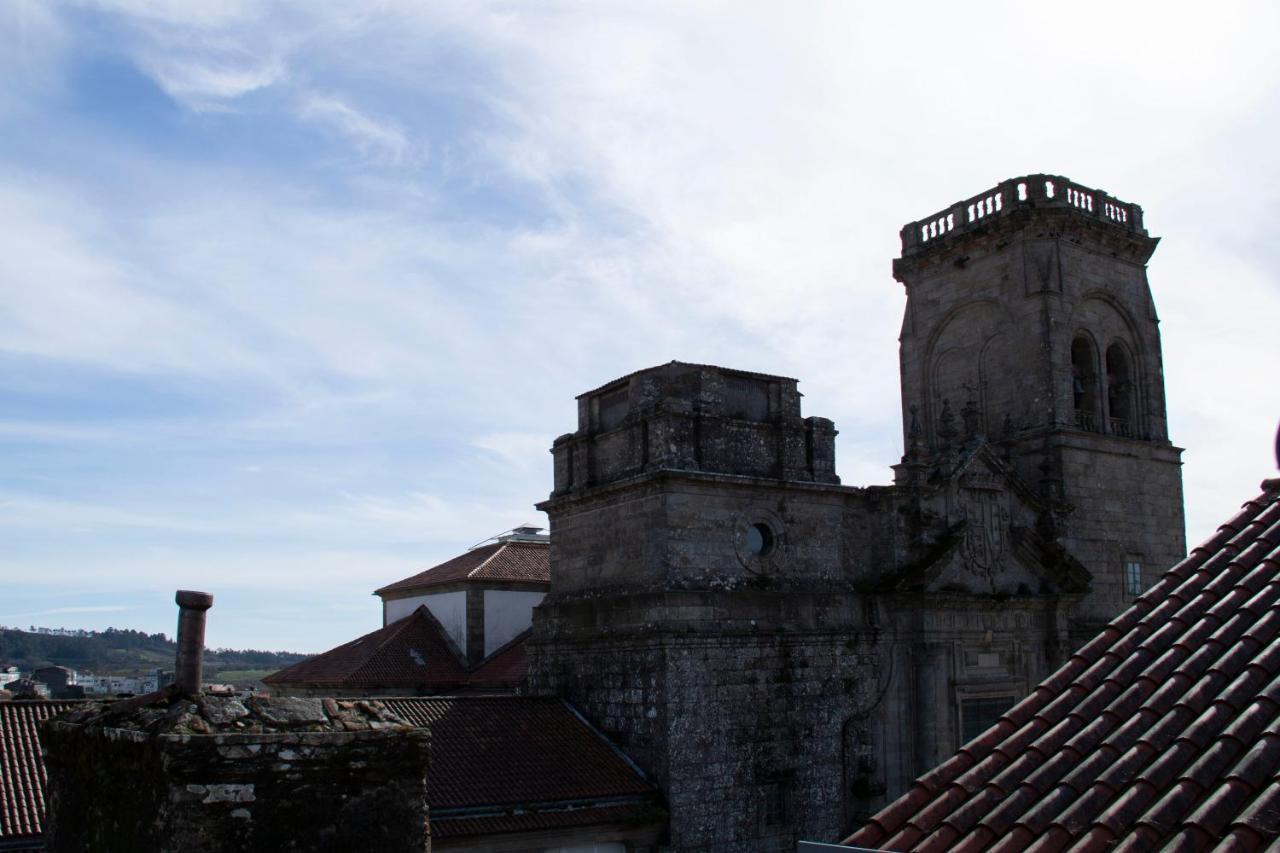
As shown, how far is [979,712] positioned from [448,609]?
539 inches

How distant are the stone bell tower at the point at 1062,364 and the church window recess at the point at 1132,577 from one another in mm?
32

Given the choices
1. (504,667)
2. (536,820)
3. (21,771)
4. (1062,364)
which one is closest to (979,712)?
(1062,364)

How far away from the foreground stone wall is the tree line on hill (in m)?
138

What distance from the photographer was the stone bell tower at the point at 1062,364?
23.4m

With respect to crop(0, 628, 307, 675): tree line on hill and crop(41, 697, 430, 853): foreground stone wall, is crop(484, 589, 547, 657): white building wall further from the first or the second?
crop(0, 628, 307, 675): tree line on hill

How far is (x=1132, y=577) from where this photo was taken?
79.1ft

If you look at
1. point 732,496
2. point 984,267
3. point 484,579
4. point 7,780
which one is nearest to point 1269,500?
point 732,496

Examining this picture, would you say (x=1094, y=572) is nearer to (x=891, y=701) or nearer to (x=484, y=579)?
(x=891, y=701)

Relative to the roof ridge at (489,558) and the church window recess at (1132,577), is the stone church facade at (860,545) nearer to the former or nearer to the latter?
the church window recess at (1132,577)

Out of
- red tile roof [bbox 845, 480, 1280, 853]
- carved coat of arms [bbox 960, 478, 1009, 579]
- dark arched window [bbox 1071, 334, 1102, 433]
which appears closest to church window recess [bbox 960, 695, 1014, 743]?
carved coat of arms [bbox 960, 478, 1009, 579]

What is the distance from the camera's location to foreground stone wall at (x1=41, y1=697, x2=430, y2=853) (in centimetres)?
626

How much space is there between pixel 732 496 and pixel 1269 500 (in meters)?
10.9

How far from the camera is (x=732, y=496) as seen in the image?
707 inches

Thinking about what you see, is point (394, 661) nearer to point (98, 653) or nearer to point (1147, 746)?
point (1147, 746)
